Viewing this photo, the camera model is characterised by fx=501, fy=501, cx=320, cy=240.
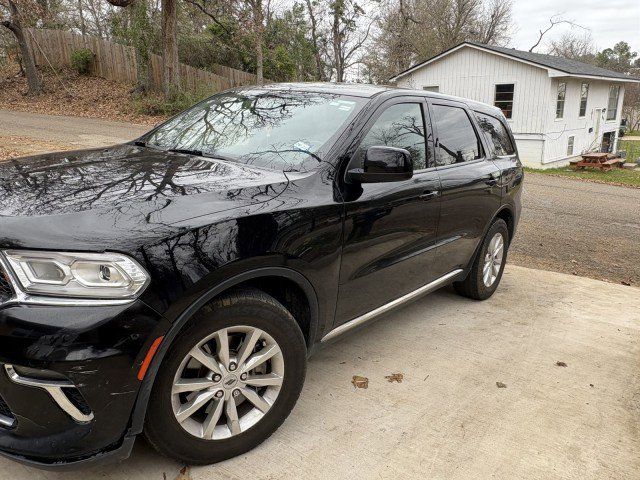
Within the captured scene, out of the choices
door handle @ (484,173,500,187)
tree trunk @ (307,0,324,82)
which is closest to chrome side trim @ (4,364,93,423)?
door handle @ (484,173,500,187)

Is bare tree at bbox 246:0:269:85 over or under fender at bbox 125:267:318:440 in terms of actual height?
over

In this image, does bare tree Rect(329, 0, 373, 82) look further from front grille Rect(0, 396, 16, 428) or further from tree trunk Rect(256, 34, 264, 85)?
front grille Rect(0, 396, 16, 428)

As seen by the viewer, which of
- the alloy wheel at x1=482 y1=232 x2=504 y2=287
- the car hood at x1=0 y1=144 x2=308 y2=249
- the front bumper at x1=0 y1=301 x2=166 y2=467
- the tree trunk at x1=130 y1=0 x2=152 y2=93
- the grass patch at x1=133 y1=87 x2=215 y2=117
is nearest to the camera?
the front bumper at x1=0 y1=301 x2=166 y2=467

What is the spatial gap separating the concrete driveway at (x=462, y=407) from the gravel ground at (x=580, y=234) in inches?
77.6

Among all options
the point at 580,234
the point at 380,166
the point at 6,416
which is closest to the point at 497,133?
the point at 380,166

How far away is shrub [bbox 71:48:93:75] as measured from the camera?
980 inches

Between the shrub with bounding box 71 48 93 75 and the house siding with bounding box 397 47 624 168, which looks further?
the shrub with bounding box 71 48 93 75

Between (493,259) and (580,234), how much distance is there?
4.57 m

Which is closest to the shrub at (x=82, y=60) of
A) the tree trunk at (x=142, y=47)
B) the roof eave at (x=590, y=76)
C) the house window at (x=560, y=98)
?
the tree trunk at (x=142, y=47)

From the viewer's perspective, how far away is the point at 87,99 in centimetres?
2225

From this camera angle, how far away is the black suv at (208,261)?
5.99 ft

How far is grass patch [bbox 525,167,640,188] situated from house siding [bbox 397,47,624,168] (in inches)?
46.3

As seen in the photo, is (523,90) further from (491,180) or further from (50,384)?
(50,384)

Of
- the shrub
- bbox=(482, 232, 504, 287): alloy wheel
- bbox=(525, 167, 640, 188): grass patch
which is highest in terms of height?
the shrub
